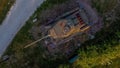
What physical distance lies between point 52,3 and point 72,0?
86 cm

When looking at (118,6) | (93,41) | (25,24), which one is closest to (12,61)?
(25,24)

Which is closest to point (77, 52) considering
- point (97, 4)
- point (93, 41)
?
point (93, 41)

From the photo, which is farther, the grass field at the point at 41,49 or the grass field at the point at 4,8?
the grass field at the point at 4,8

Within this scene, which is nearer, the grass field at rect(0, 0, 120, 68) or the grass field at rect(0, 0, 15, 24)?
the grass field at rect(0, 0, 120, 68)

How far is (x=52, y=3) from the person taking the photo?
43.7 feet

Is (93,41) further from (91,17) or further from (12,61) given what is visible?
(12,61)

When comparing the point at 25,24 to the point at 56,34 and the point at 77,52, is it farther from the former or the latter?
the point at 77,52

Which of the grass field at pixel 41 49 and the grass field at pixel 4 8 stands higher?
the grass field at pixel 4 8

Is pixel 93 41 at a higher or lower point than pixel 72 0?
lower

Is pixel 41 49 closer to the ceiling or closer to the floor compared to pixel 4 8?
closer to the floor

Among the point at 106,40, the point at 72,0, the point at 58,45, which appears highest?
the point at 72,0

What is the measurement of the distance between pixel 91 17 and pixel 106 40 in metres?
1.18

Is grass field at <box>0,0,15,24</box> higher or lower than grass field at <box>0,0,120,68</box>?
higher

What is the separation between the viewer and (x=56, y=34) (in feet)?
43.0
